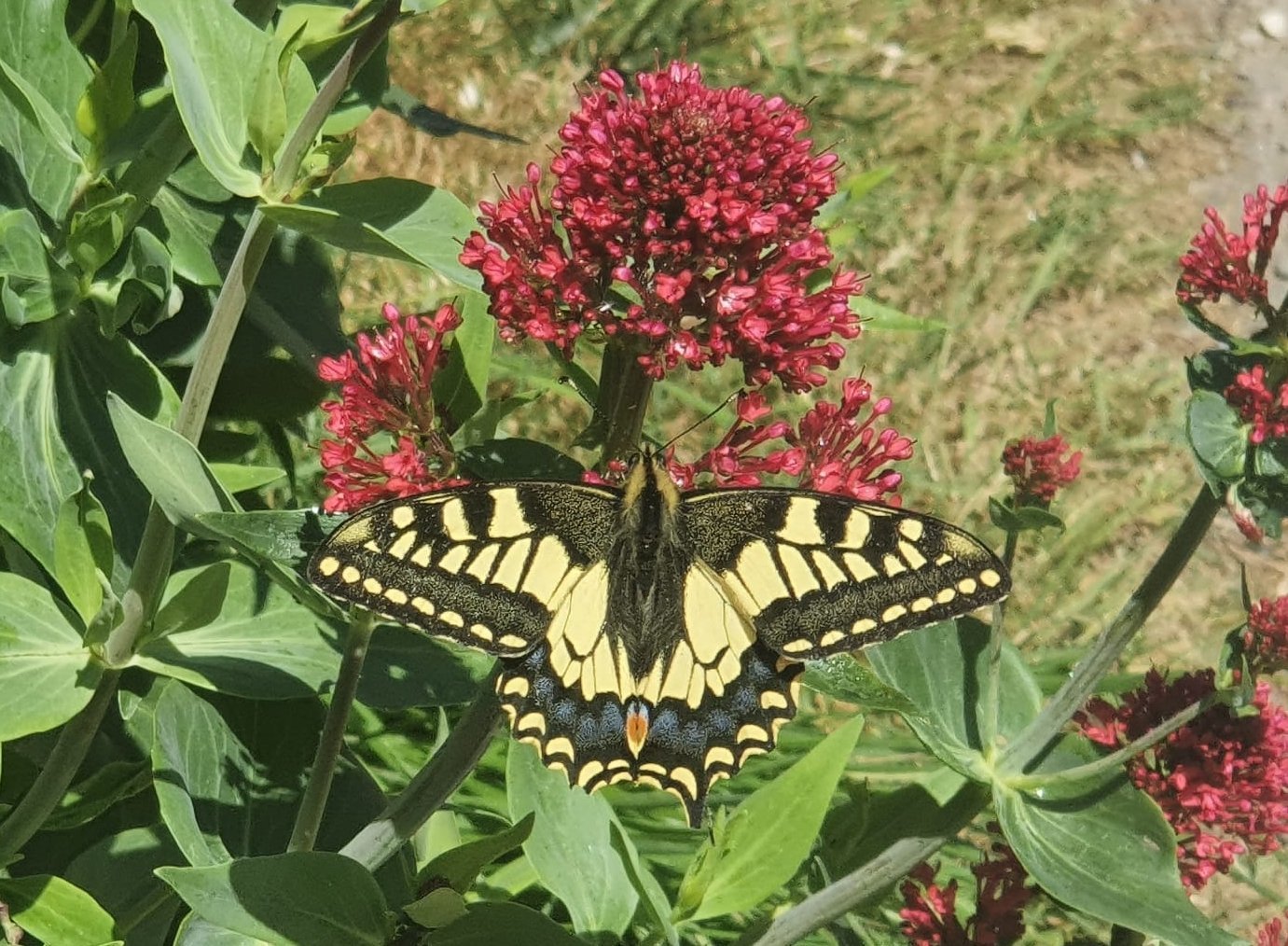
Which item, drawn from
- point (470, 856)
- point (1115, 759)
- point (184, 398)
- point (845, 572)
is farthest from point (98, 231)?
point (1115, 759)

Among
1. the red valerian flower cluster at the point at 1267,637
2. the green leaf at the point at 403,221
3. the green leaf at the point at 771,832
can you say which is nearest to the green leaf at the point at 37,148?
the green leaf at the point at 403,221

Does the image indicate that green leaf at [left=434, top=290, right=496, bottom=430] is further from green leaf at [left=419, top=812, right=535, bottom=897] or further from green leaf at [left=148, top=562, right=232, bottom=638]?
green leaf at [left=419, top=812, right=535, bottom=897]

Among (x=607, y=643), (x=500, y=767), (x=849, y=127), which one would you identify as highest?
(x=849, y=127)

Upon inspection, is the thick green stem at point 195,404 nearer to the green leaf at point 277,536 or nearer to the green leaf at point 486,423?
the green leaf at point 277,536

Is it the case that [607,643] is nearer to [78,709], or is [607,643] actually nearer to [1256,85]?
[78,709]

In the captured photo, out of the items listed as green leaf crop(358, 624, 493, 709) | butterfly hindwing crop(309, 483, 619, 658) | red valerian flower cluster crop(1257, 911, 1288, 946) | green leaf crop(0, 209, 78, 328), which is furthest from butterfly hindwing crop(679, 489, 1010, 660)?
red valerian flower cluster crop(1257, 911, 1288, 946)

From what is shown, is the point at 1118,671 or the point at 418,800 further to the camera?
the point at 1118,671

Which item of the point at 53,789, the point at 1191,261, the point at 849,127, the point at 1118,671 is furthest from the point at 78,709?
the point at 849,127
